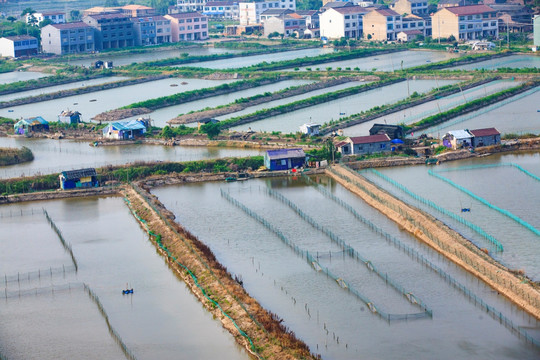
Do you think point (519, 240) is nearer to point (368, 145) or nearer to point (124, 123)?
point (368, 145)

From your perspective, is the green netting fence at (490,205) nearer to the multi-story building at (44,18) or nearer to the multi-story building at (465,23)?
the multi-story building at (465,23)

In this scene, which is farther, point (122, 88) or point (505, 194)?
point (122, 88)

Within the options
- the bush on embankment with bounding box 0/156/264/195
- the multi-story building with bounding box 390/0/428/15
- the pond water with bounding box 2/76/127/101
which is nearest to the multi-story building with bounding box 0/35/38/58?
the pond water with bounding box 2/76/127/101

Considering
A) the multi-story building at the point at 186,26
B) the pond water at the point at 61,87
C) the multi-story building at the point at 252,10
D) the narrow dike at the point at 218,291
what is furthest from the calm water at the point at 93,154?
the multi-story building at the point at 252,10

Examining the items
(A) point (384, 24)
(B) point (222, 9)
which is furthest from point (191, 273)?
(B) point (222, 9)

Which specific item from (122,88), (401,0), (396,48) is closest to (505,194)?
(122,88)
